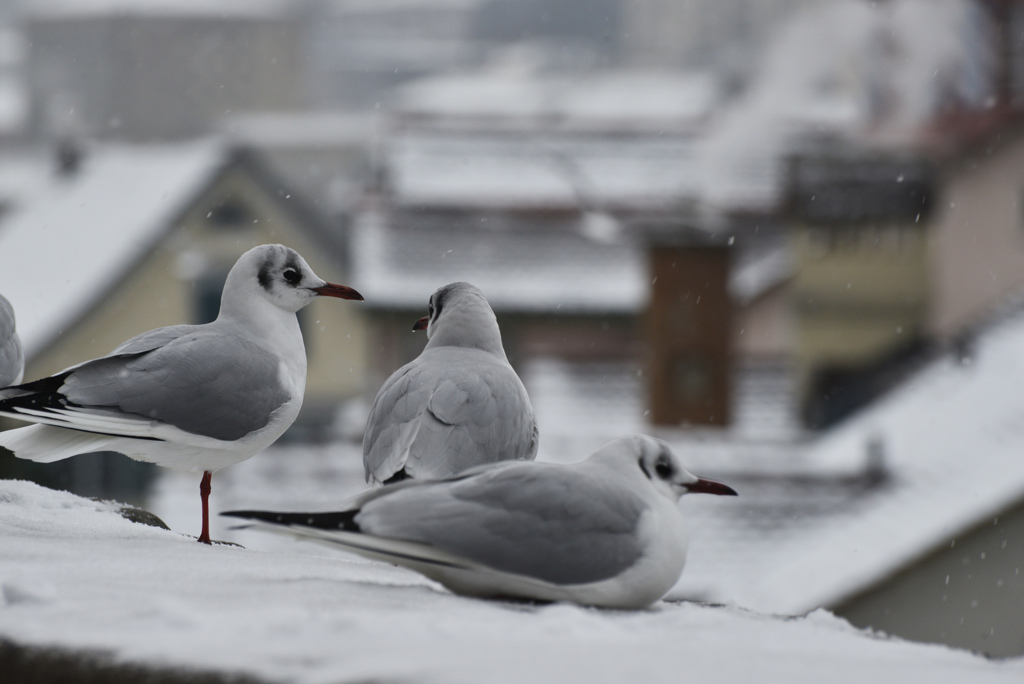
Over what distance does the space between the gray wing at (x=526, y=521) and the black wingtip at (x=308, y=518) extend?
17 millimetres

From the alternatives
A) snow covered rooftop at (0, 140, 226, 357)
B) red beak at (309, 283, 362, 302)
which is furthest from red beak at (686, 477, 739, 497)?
snow covered rooftop at (0, 140, 226, 357)

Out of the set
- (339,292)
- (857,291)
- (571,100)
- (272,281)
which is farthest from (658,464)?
(571,100)

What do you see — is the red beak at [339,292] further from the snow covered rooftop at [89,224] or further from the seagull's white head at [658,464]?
the snow covered rooftop at [89,224]

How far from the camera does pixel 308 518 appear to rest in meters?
1.87

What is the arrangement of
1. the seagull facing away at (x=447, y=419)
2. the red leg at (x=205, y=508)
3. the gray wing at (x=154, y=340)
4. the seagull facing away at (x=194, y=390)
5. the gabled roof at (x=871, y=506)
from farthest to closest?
the gabled roof at (x=871, y=506)
the red leg at (x=205, y=508)
the gray wing at (x=154, y=340)
the seagull facing away at (x=194, y=390)
the seagull facing away at (x=447, y=419)

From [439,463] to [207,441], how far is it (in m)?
0.49

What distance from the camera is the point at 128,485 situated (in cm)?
893

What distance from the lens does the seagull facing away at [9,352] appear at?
271 cm

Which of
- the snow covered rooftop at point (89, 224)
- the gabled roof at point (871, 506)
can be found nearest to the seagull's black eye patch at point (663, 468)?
the gabled roof at point (871, 506)

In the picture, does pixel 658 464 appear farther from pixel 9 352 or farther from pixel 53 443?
pixel 9 352

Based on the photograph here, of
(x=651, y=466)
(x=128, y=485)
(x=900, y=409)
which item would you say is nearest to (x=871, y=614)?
(x=900, y=409)

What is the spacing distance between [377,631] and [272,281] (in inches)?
43.1

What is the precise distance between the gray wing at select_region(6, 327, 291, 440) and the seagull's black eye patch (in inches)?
30.9

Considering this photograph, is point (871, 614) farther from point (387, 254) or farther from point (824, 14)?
point (824, 14)
